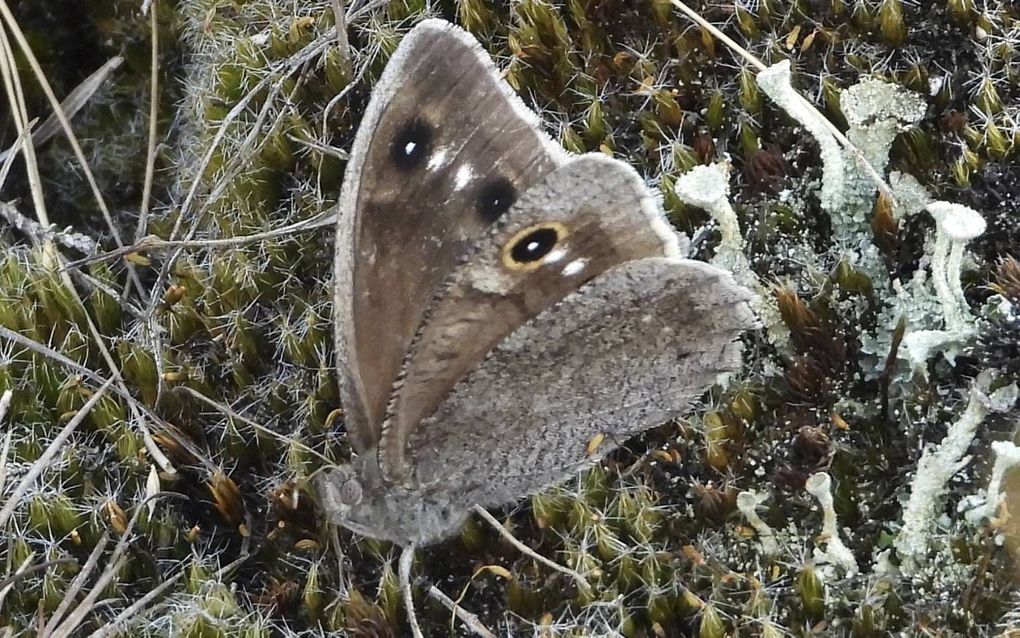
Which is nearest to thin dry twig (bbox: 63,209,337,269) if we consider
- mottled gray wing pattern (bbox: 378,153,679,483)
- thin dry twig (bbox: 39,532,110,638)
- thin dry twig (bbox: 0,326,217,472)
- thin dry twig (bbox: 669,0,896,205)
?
thin dry twig (bbox: 0,326,217,472)

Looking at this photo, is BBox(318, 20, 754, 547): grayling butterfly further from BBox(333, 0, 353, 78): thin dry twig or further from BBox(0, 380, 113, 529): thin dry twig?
BBox(0, 380, 113, 529): thin dry twig

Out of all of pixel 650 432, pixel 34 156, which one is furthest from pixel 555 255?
pixel 34 156

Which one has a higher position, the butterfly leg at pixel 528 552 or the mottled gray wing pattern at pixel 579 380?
the mottled gray wing pattern at pixel 579 380

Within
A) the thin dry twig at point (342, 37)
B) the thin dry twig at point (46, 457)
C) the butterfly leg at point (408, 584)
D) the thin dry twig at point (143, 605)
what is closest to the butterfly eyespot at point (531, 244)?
the butterfly leg at point (408, 584)

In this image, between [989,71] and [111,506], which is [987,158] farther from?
[111,506]

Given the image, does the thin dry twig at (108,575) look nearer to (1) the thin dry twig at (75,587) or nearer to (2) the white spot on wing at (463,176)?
(1) the thin dry twig at (75,587)

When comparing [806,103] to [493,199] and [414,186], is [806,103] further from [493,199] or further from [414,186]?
[414,186]
